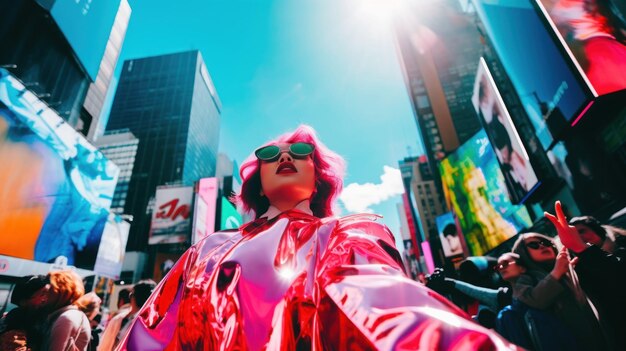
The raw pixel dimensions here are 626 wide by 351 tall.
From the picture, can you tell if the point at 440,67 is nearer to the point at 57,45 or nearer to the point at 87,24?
the point at 87,24

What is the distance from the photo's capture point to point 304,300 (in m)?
0.80

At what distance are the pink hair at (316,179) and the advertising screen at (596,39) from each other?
849cm

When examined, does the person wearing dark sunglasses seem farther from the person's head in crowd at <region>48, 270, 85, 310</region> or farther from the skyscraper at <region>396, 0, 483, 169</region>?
the skyscraper at <region>396, 0, 483, 169</region>

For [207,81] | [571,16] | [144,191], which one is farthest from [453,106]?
[207,81]

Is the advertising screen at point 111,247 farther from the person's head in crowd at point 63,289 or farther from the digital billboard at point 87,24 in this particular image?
the person's head in crowd at point 63,289

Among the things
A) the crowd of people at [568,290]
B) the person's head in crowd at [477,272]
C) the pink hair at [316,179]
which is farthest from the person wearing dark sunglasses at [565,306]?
the pink hair at [316,179]

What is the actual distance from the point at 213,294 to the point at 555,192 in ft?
49.2

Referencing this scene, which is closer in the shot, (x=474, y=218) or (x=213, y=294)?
Result: (x=213, y=294)

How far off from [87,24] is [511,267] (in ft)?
69.9

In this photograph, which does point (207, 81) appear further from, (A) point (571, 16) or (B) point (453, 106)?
(A) point (571, 16)

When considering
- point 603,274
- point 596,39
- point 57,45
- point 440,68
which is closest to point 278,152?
point 603,274

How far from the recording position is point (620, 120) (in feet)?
26.2

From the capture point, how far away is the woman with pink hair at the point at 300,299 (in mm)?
569

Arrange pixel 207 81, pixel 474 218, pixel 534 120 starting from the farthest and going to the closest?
pixel 207 81 < pixel 474 218 < pixel 534 120
